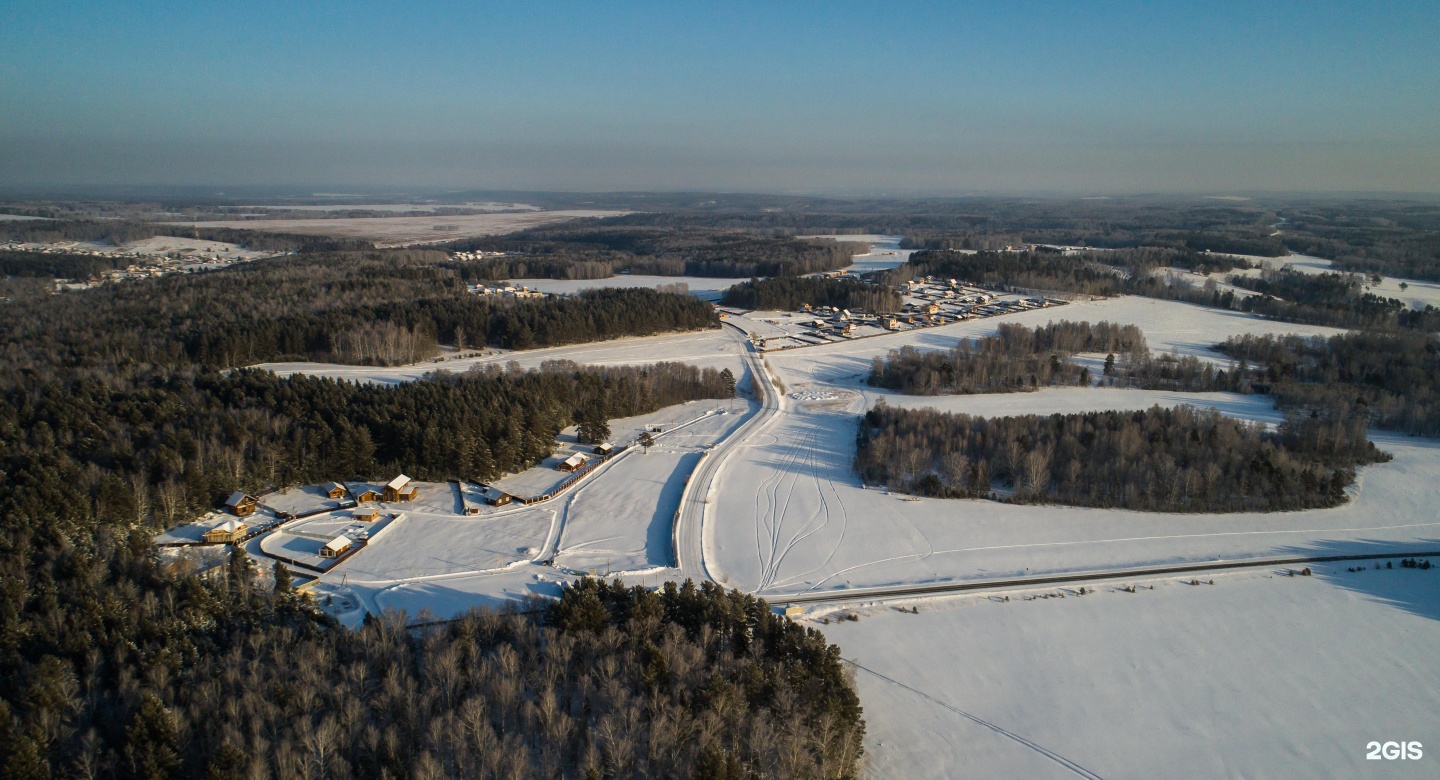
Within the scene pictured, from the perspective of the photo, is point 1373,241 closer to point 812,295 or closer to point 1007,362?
point 812,295

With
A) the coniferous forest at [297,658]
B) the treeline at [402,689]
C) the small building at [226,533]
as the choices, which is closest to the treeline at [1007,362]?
the coniferous forest at [297,658]

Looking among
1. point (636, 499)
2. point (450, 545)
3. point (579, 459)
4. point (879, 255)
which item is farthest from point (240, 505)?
point (879, 255)

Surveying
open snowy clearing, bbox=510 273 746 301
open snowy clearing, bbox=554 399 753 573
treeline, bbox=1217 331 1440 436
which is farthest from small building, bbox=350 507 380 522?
open snowy clearing, bbox=510 273 746 301

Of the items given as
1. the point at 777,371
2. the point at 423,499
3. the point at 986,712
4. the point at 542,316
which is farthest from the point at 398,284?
the point at 986,712

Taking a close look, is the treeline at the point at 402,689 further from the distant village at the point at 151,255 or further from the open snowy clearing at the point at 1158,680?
the distant village at the point at 151,255

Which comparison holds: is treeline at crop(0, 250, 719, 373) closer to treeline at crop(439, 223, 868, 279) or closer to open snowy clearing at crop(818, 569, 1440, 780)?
treeline at crop(439, 223, 868, 279)

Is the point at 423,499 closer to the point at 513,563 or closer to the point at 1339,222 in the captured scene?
the point at 513,563
